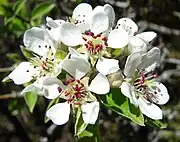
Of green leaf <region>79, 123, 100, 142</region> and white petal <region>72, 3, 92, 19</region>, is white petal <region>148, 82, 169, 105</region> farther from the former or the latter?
white petal <region>72, 3, 92, 19</region>

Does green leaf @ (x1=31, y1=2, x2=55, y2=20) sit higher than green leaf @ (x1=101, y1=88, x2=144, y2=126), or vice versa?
green leaf @ (x1=101, y1=88, x2=144, y2=126)

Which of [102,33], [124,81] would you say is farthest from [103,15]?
[124,81]

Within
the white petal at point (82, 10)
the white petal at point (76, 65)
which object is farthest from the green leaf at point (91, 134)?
the white petal at point (82, 10)

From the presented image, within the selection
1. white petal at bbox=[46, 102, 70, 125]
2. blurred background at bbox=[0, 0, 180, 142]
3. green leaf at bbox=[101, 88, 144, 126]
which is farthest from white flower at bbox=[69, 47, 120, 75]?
blurred background at bbox=[0, 0, 180, 142]

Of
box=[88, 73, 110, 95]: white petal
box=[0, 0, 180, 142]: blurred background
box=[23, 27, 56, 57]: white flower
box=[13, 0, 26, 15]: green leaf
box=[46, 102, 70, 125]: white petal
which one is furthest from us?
box=[0, 0, 180, 142]: blurred background

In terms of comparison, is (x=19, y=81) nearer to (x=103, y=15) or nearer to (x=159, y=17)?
(x=103, y=15)

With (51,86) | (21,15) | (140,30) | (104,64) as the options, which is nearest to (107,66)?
(104,64)
